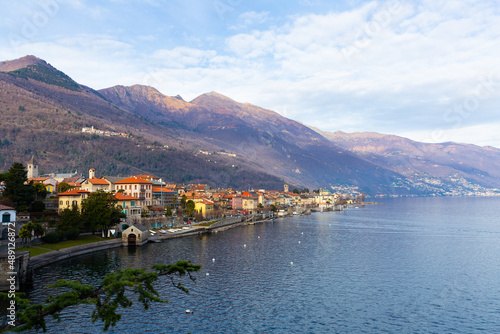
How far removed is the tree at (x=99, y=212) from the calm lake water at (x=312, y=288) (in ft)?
26.4

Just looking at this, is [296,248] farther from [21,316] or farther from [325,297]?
[21,316]

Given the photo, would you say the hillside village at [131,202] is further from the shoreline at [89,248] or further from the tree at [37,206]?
the shoreline at [89,248]

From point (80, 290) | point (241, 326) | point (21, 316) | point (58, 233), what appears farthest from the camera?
point (58, 233)

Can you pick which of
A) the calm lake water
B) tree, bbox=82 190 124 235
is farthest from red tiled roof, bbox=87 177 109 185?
the calm lake water

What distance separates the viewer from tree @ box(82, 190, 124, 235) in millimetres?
73125

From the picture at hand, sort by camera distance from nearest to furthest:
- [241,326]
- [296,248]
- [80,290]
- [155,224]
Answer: [80,290] → [241,326] → [296,248] → [155,224]

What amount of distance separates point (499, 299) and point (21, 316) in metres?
48.5

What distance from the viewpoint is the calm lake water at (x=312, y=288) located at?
35.4m

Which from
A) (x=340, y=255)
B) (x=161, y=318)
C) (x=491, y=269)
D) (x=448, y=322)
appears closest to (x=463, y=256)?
(x=491, y=269)

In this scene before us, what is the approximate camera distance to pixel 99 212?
74.1 metres

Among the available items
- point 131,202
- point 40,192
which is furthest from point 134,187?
point 40,192

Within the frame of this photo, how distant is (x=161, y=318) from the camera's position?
36188 millimetres

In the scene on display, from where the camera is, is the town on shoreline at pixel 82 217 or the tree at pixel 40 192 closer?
the town on shoreline at pixel 82 217

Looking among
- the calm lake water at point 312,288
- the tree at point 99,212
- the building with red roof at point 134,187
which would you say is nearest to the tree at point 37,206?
the tree at point 99,212
